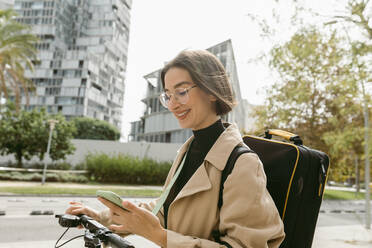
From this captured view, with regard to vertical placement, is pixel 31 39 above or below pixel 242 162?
→ above

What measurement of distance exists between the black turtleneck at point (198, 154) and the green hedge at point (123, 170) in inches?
855

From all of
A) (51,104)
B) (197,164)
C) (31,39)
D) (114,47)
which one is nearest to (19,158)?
(31,39)

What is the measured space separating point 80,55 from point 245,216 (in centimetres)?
7220

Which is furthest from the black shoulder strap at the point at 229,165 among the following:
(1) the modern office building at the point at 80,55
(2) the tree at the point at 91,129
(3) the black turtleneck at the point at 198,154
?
(1) the modern office building at the point at 80,55

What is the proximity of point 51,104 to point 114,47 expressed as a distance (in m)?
22.6

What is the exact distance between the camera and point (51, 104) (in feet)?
226

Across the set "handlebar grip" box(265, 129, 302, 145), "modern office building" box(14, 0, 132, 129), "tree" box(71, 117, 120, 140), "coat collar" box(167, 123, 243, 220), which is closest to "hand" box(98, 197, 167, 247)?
"coat collar" box(167, 123, 243, 220)

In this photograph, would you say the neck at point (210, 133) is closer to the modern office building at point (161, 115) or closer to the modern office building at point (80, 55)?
the modern office building at point (161, 115)

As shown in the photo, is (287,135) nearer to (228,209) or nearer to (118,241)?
(228,209)

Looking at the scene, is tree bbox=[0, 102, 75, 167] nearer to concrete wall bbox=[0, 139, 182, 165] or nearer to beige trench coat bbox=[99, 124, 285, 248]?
concrete wall bbox=[0, 139, 182, 165]

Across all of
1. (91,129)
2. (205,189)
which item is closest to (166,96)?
(205,189)

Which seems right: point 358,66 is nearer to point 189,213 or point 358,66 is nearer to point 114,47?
point 189,213

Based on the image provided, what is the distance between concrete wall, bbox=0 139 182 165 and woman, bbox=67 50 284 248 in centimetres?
2740

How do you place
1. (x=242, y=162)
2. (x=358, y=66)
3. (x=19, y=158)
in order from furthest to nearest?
(x=19, y=158) → (x=358, y=66) → (x=242, y=162)
